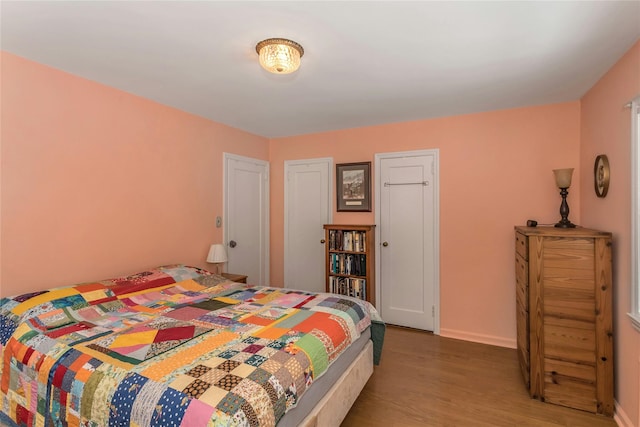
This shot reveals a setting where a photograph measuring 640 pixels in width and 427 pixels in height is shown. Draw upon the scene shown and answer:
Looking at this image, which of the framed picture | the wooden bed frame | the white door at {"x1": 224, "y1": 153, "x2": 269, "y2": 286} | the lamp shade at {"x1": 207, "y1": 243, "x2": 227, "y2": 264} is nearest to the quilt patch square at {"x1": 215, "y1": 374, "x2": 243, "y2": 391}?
the wooden bed frame

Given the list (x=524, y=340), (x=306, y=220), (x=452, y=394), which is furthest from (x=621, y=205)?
(x=306, y=220)

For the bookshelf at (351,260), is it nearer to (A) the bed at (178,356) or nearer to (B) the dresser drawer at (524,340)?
(A) the bed at (178,356)

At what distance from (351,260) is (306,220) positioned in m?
0.96

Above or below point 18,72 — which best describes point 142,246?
below

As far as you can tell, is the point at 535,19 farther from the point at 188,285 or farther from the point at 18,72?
the point at 18,72

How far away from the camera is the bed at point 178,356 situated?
1.22 meters

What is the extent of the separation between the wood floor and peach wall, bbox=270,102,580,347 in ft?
1.25

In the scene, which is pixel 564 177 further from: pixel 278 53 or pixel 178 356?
pixel 178 356

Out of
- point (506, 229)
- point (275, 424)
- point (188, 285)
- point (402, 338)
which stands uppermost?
point (506, 229)

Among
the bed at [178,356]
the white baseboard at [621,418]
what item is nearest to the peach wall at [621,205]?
the white baseboard at [621,418]

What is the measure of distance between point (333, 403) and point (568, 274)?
6.11ft

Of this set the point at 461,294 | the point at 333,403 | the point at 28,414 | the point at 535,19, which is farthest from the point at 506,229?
the point at 28,414

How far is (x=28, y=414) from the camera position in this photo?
5.28 ft

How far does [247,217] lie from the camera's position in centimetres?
→ 408
